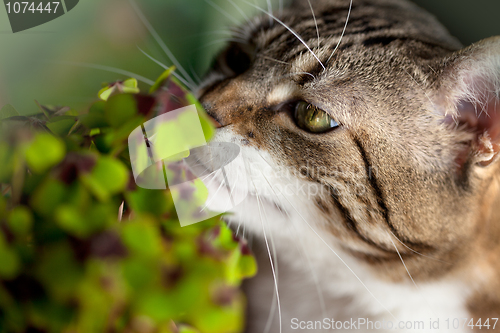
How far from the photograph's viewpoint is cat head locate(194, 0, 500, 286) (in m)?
0.49

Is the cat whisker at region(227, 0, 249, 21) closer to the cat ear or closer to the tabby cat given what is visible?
the tabby cat

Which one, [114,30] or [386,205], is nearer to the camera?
[386,205]

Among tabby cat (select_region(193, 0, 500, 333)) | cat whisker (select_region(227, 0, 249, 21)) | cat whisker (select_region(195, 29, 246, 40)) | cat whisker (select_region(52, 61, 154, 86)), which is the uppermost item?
cat whisker (select_region(227, 0, 249, 21))

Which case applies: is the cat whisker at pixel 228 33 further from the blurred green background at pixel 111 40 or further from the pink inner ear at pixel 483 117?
the pink inner ear at pixel 483 117

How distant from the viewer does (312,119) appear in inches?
20.7

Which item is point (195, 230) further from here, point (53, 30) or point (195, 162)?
point (53, 30)

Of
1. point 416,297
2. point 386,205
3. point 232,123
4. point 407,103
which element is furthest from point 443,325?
point 232,123

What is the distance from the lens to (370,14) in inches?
26.5

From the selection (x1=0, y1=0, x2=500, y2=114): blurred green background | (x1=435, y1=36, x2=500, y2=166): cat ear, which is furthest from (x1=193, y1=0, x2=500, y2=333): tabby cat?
(x1=0, y1=0, x2=500, y2=114): blurred green background

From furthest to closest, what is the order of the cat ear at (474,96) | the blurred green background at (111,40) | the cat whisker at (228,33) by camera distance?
the cat whisker at (228,33) → the blurred green background at (111,40) → the cat ear at (474,96)

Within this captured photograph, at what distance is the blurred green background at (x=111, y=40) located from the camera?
2.01 ft

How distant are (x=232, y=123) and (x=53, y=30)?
43 cm

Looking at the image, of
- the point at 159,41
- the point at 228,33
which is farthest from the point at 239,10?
the point at 159,41

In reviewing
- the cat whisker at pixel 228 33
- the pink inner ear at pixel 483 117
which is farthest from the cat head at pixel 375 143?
the cat whisker at pixel 228 33
